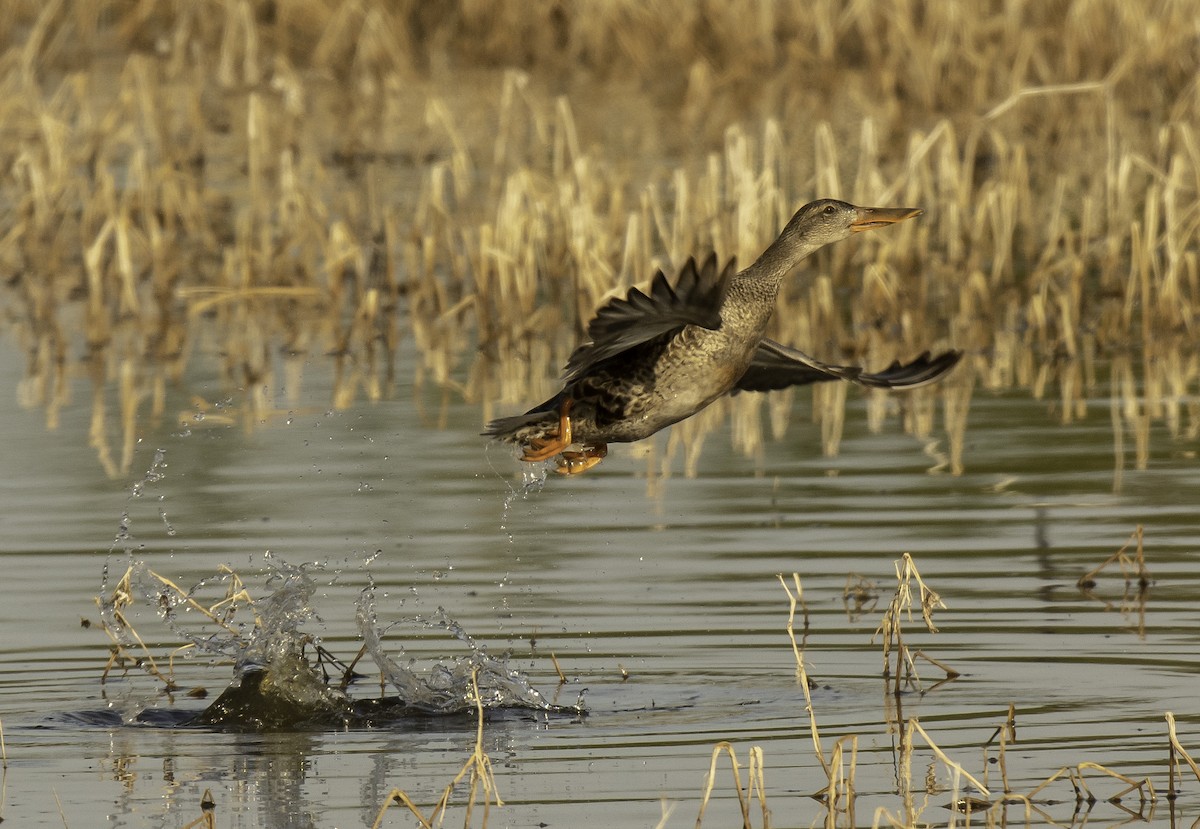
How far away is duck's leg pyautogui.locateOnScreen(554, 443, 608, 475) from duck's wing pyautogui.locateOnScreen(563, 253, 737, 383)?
666 millimetres

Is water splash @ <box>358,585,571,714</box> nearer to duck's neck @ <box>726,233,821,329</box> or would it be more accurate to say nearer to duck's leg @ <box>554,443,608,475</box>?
duck's leg @ <box>554,443,608,475</box>

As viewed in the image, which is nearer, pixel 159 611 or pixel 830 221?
pixel 830 221

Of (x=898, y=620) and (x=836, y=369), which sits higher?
(x=836, y=369)

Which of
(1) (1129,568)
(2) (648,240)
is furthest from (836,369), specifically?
(2) (648,240)

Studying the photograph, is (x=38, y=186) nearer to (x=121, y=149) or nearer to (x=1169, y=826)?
(x=121, y=149)

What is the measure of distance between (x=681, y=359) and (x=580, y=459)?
2.21 feet

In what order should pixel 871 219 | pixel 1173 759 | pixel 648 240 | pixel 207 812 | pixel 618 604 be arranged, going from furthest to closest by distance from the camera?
pixel 648 240
pixel 618 604
pixel 871 219
pixel 1173 759
pixel 207 812

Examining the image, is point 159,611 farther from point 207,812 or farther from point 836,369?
point 207,812

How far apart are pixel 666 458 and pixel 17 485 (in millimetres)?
2953

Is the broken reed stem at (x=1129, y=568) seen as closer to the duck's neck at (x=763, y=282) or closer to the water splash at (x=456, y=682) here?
the duck's neck at (x=763, y=282)

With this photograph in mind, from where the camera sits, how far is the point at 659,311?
6754 mm

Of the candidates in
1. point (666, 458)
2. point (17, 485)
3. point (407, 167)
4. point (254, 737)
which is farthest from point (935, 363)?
point (407, 167)

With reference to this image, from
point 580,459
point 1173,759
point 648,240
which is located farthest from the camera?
point 648,240

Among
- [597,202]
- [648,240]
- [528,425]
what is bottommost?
[528,425]
